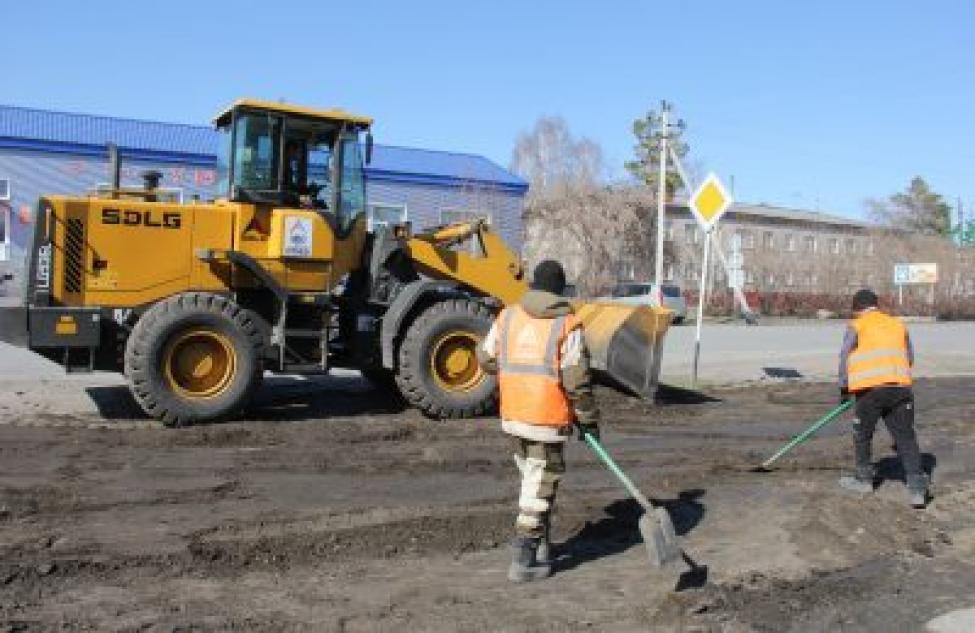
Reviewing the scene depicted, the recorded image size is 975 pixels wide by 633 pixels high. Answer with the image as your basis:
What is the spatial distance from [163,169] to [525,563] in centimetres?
3079

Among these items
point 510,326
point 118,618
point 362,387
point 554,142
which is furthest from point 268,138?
point 554,142

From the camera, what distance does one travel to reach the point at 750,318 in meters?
42.0

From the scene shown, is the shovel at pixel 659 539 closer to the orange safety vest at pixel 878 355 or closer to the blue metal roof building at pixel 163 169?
the orange safety vest at pixel 878 355

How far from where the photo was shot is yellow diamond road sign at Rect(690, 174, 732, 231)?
15.4 metres

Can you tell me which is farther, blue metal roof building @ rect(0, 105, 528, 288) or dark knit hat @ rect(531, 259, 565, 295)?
blue metal roof building @ rect(0, 105, 528, 288)

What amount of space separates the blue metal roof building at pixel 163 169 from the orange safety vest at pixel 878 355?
68.2ft

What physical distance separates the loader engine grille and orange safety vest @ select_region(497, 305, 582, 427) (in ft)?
20.1

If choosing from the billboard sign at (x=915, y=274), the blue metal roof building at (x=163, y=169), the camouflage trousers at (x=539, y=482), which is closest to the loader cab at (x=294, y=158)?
the camouflage trousers at (x=539, y=482)

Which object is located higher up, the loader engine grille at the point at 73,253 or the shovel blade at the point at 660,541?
the loader engine grille at the point at 73,253

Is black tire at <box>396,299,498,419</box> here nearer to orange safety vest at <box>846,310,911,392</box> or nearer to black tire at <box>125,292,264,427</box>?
black tire at <box>125,292,264,427</box>

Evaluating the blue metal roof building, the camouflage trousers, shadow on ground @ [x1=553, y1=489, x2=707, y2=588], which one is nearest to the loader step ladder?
shadow on ground @ [x1=553, y1=489, x2=707, y2=588]

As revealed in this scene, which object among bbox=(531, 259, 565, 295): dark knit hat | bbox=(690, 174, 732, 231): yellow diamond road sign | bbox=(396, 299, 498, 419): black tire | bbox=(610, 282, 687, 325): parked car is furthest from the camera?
bbox=(610, 282, 687, 325): parked car

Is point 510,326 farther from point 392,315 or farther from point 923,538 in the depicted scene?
point 392,315

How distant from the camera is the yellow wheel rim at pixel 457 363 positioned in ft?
38.8
